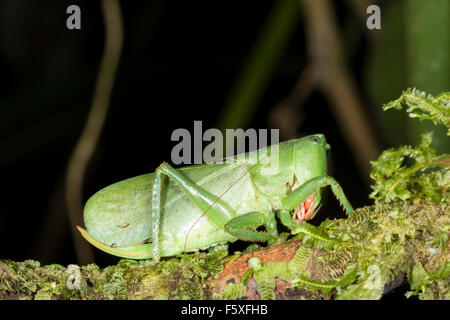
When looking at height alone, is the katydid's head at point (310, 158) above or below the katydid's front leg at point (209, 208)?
above

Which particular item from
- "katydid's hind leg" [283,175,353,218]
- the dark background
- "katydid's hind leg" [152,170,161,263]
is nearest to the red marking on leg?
"katydid's hind leg" [283,175,353,218]

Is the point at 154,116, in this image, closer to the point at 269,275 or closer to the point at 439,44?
the point at 439,44

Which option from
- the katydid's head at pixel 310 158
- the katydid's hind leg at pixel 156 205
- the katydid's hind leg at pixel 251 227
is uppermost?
the katydid's head at pixel 310 158

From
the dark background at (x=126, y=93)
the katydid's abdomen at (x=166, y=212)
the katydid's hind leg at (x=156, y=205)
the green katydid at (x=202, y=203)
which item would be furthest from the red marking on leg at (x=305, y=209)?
the dark background at (x=126, y=93)

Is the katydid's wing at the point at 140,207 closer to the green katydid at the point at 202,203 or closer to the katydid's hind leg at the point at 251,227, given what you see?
the green katydid at the point at 202,203

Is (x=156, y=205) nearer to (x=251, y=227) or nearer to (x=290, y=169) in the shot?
(x=251, y=227)

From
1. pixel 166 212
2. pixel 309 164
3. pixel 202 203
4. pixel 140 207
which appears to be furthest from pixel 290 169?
pixel 140 207
